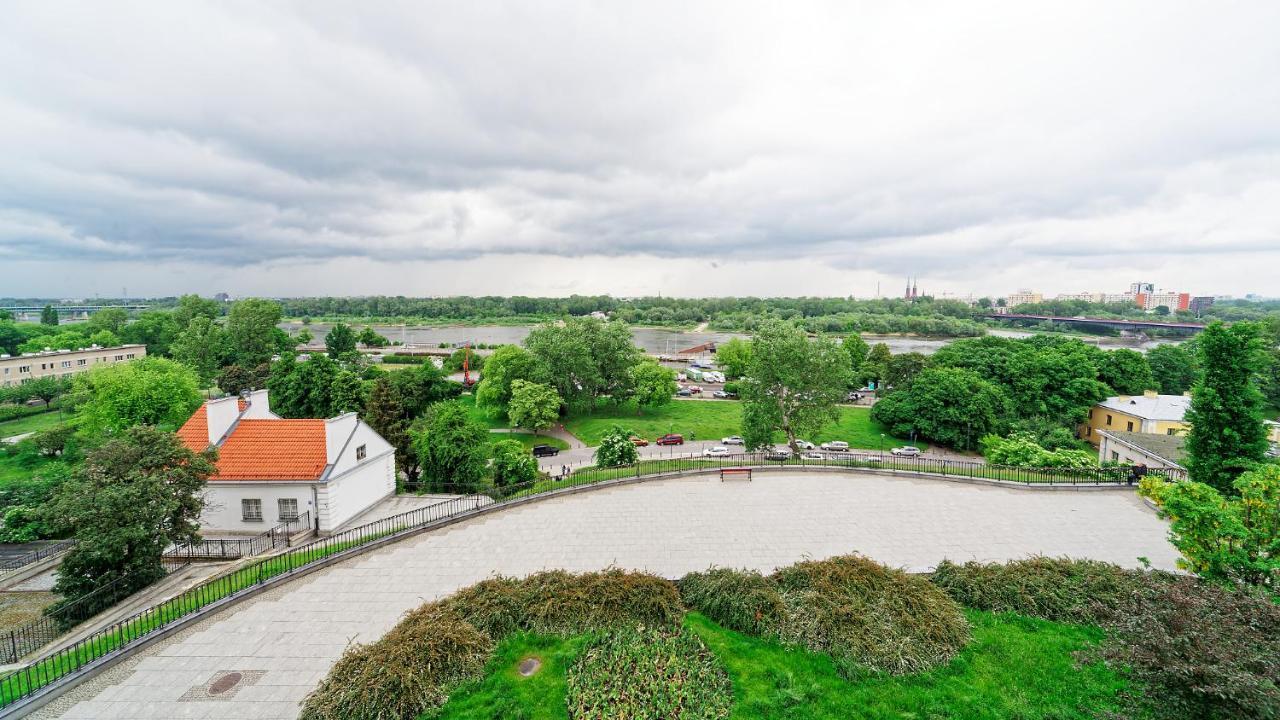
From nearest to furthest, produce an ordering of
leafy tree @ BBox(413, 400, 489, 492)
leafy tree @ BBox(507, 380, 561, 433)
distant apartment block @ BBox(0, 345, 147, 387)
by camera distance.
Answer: leafy tree @ BBox(413, 400, 489, 492)
leafy tree @ BBox(507, 380, 561, 433)
distant apartment block @ BBox(0, 345, 147, 387)

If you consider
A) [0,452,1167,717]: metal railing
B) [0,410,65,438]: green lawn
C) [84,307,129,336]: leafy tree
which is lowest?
[0,410,65,438]: green lawn

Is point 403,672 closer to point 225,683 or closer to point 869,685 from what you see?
point 225,683

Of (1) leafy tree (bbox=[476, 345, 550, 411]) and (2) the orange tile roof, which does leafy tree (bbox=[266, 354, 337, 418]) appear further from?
(2) the orange tile roof

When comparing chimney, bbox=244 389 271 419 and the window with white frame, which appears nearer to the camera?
the window with white frame

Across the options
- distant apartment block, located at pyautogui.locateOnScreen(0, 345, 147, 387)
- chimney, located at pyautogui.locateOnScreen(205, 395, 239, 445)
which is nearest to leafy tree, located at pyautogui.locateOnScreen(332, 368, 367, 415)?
chimney, located at pyautogui.locateOnScreen(205, 395, 239, 445)

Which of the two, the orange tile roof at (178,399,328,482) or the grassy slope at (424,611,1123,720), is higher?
the orange tile roof at (178,399,328,482)

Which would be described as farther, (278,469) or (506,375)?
(506,375)

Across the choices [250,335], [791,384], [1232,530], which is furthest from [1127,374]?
[250,335]
